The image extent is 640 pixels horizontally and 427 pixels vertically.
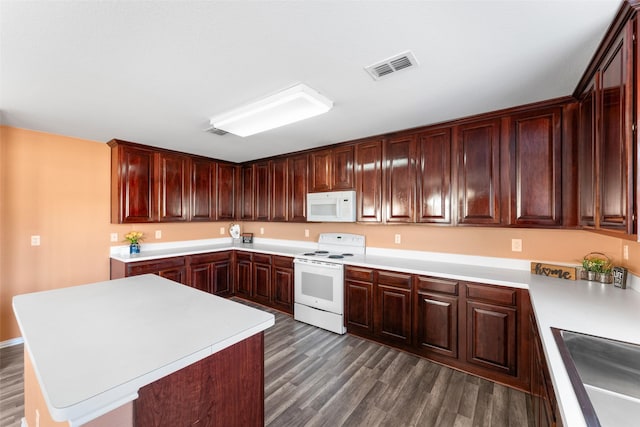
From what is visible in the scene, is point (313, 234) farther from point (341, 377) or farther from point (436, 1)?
point (436, 1)

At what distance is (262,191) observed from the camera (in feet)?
14.7

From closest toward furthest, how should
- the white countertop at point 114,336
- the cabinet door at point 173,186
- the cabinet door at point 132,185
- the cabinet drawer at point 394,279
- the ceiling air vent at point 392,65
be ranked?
the white countertop at point 114,336, the ceiling air vent at point 392,65, the cabinet drawer at point 394,279, the cabinet door at point 132,185, the cabinet door at point 173,186

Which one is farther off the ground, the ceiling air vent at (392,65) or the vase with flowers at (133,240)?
the ceiling air vent at (392,65)

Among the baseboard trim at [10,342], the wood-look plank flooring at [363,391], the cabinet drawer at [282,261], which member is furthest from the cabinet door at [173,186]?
the wood-look plank flooring at [363,391]

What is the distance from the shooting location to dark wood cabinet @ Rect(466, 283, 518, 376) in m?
2.18

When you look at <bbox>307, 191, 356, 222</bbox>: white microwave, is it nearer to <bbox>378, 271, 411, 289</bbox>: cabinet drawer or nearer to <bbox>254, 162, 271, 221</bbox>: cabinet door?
<bbox>378, 271, 411, 289</bbox>: cabinet drawer

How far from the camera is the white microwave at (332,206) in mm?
3340

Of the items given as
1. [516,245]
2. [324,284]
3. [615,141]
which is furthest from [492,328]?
[324,284]

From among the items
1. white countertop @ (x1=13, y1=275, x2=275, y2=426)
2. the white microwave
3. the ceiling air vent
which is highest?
the ceiling air vent

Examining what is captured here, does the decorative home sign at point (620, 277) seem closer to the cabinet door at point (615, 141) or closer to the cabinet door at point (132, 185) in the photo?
the cabinet door at point (615, 141)

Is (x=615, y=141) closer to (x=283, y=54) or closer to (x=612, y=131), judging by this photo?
(x=612, y=131)

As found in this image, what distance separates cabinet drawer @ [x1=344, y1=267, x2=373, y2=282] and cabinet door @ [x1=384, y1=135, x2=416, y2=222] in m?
0.64

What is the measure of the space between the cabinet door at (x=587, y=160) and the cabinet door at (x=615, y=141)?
0.20m

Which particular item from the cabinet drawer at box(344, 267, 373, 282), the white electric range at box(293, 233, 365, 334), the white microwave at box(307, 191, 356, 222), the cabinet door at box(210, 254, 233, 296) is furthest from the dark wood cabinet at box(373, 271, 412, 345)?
the cabinet door at box(210, 254, 233, 296)
